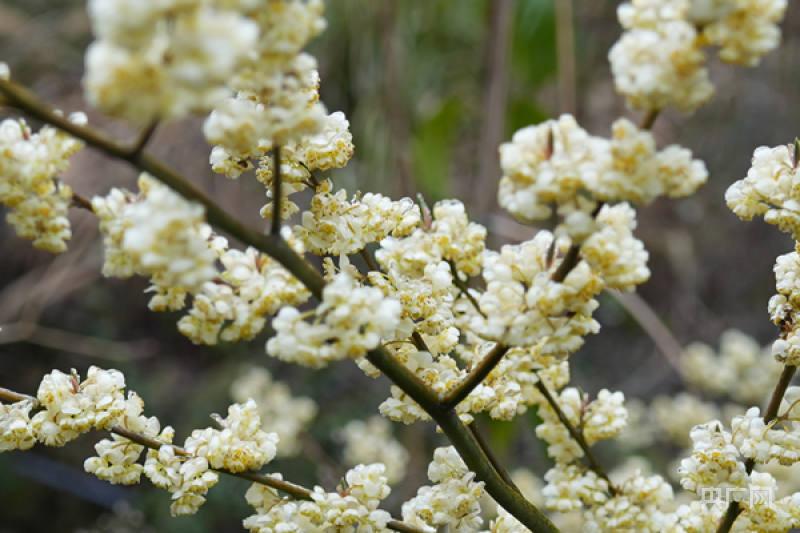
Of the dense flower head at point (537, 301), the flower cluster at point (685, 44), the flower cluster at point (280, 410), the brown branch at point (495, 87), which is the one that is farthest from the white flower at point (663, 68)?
the flower cluster at point (280, 410)

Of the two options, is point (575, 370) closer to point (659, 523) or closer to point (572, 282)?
point (659, 523)

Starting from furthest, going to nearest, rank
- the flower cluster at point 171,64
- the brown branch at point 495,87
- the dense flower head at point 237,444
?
the brown branch at point 495,87 < the dense flower head at point 237,444 < the flower cluster at point 171,64

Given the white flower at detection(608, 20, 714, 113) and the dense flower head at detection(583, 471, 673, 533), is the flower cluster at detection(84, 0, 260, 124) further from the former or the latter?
the dense flower head at detection(583, 471, 673, 533)

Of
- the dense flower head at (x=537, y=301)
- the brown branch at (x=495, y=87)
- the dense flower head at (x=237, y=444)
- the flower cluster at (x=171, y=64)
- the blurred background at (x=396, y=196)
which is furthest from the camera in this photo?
the blurred background at (x=396, y=196)

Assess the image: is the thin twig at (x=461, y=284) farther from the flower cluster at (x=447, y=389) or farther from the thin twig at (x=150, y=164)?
the thin twig at (x=150, y=164)

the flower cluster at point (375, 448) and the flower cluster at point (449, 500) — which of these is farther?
the flower cluster at point (375, 448)

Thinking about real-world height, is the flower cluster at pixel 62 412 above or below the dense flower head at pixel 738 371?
below

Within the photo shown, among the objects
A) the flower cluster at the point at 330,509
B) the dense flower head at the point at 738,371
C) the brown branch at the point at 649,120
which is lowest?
the flower cluster at the point at 330,509
